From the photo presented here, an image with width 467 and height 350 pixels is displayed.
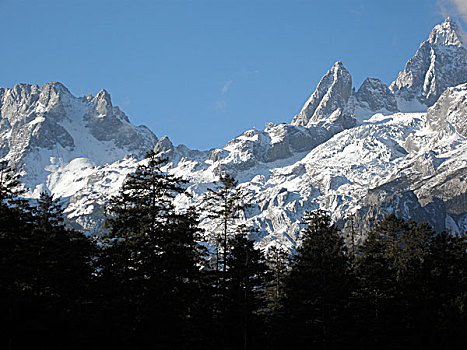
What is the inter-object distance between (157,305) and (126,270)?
388 cm

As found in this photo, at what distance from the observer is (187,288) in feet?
162

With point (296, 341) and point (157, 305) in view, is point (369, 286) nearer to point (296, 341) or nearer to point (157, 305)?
point (296, 341)

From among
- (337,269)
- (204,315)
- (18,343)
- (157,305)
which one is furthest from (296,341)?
(18,343)

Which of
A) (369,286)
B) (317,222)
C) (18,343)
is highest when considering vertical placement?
(317,222)

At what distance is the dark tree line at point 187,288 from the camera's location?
46.3 meters

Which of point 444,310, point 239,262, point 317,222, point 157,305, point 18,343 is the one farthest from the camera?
point 317,222

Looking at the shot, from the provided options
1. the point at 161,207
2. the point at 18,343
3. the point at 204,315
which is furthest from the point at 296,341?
the point at 18,343

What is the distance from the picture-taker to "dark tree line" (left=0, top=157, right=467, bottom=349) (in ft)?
152

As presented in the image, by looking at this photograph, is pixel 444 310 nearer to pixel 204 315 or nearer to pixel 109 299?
pixel 204 315

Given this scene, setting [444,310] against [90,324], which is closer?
[90,324]

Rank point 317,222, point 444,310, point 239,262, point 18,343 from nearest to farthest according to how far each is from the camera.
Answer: point 18,343 < point 239,262 < point 444,310 < point 317,222

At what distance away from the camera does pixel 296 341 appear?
57.8 m

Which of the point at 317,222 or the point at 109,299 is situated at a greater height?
the point at 317,222

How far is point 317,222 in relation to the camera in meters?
71.0
